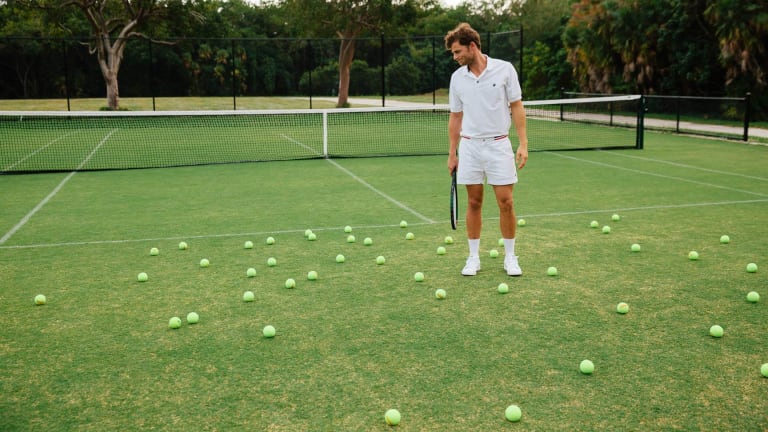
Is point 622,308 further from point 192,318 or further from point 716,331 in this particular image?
point 192,318

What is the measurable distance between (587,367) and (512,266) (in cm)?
232

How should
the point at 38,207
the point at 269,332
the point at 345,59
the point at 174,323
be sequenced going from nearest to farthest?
the point at 269,332 → the point at 174,323 → the point at 38,207 → the point at 345,59

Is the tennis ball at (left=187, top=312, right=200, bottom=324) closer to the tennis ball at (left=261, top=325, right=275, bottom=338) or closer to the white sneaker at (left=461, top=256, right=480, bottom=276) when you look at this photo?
the tennis ball at (left=261, top=325, right=275, bottom=338)

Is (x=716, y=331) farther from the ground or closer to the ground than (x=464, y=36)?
closer to the ground

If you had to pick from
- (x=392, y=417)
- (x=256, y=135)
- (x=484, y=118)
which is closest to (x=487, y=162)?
(x=484, y=118)

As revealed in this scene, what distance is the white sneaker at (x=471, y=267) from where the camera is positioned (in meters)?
6.68

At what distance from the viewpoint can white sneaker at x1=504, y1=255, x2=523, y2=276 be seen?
6.64 meters

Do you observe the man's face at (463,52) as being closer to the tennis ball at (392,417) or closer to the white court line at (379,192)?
the tennis ball at (392,417)

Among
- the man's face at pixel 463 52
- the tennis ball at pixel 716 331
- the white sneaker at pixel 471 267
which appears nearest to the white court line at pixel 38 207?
the white sneaker at pixel 471 267

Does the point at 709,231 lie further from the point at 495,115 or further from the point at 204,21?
the point at 204,21

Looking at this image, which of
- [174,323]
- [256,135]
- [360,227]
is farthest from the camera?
[256,135]

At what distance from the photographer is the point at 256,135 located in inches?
937

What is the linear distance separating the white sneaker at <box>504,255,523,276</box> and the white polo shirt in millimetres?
1228

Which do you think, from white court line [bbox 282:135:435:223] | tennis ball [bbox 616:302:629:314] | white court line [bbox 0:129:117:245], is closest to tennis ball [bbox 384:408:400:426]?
tennis ball [bbox 616:302:629:314]
